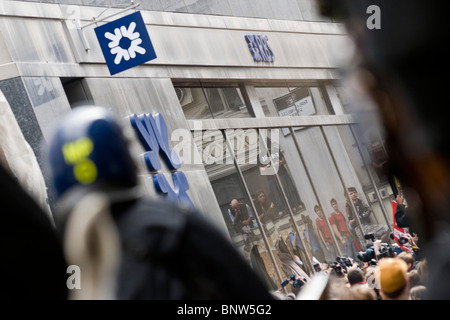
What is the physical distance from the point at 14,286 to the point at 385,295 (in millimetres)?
2916

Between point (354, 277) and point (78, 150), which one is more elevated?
point (78, 150)

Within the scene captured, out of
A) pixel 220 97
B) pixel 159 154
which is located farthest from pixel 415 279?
pixel 220 97

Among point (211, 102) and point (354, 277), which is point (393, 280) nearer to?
point (354, 277)

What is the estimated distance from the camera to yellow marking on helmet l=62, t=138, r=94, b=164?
2.12 metres

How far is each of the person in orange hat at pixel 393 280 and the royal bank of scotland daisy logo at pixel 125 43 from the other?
8.77 metres

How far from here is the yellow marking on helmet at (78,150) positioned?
2.12m

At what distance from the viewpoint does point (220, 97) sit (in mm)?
18703

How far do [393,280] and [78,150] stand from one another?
338 centimetres

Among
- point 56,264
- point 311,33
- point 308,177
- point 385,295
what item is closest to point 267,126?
point 308,177

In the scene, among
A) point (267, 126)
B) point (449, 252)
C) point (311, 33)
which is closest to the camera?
point (449, 252)
